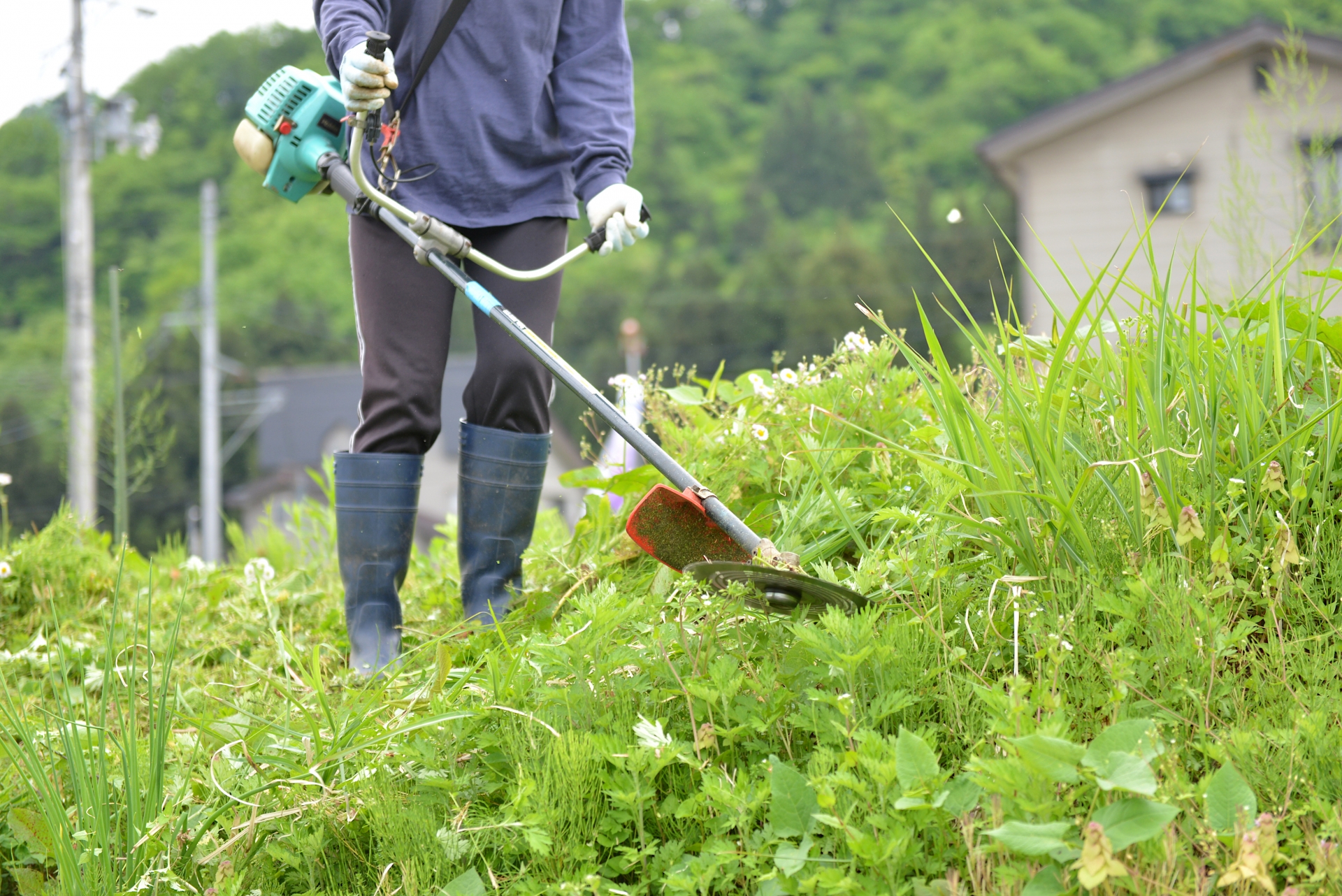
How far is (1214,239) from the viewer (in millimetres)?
15648

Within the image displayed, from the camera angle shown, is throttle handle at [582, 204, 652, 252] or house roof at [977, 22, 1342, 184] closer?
throttle handle at [582, 204, 652, 252]

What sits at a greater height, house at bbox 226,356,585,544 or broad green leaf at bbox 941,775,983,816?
broad green leaf at bbox 941,775,983,816

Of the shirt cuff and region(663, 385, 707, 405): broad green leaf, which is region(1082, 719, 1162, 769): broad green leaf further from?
the shirt cuff

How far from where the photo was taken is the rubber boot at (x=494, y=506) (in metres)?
2.29

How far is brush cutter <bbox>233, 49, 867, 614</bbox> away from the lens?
1.51 metres

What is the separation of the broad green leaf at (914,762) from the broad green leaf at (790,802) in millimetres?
104

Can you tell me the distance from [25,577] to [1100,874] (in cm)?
287

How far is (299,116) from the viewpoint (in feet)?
7.80

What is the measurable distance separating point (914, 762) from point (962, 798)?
0.20 feet

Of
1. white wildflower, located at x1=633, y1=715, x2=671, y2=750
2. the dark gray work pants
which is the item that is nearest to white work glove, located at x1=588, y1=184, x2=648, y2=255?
the dark gray work pants

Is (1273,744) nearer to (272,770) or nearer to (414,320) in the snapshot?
(272,770)

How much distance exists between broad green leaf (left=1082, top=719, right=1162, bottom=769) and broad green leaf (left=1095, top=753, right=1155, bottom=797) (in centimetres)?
1

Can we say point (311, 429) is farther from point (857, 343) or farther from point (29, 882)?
point (29, 882)

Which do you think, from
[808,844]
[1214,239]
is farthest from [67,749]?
[1214,239]
